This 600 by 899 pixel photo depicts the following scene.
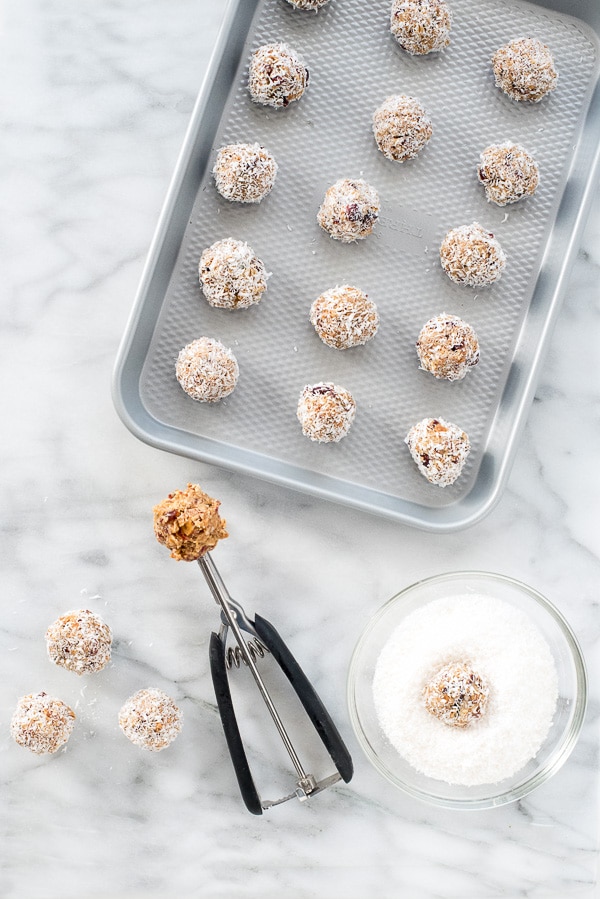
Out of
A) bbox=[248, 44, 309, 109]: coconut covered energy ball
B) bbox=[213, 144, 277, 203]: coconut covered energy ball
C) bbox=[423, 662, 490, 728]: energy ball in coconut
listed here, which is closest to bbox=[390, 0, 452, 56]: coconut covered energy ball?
bbox=[248, 44, 309, 109]: coconut covered energy ball

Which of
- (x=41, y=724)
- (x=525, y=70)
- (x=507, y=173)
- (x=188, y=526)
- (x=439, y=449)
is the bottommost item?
(x=41, y=724)

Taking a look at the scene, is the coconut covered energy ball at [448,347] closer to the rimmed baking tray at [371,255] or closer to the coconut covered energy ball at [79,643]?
the rimmed baking tray at [371,255]

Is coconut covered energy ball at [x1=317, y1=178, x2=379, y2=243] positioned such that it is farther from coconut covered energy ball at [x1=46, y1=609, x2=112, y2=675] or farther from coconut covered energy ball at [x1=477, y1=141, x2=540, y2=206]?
coconut covered energy ball at [x1=46, y1=609, x2=112, y2=675]

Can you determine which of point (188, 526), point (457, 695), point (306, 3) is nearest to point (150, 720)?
point (188, 526)

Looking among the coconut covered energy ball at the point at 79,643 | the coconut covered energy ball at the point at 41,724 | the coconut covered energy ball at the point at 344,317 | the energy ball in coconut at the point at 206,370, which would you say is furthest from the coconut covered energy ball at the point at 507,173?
the coconut covered energy ball at the point at 41,724

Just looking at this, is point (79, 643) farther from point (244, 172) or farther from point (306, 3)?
point (306, 3)

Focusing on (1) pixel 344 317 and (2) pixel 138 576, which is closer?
(1) pixel 344 317

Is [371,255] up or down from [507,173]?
down
